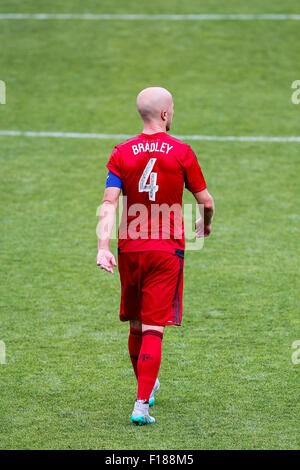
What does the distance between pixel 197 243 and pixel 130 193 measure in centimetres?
392

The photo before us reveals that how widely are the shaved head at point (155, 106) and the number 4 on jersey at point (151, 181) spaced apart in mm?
243

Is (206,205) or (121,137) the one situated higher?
(121,137)

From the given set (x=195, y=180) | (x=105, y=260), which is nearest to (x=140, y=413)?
(x=105, y=260)

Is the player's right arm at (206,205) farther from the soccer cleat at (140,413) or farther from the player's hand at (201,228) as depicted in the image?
the soccer cleat at (140,413)

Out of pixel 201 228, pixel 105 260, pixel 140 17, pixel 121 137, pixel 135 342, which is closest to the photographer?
pixel 105 260

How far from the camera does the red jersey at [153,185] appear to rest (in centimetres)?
461

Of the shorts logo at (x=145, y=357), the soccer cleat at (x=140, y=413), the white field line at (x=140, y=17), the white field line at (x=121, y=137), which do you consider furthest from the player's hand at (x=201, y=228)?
the white field line at (x=140, y=17)

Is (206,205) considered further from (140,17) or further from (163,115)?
(140,17)

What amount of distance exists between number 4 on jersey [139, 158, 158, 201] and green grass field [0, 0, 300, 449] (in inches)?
51.7

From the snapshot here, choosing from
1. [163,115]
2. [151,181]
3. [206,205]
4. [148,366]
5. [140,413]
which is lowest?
[140,413]

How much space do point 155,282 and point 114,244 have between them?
156 inches

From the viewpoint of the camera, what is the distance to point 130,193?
4.67 metres

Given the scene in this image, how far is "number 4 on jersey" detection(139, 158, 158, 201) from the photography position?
4.61m

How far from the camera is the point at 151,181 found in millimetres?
4629
